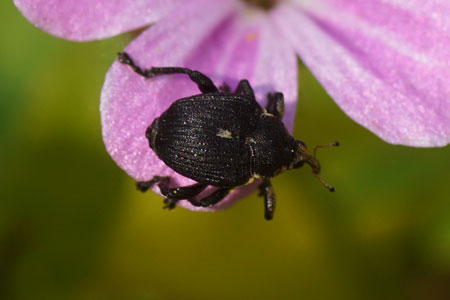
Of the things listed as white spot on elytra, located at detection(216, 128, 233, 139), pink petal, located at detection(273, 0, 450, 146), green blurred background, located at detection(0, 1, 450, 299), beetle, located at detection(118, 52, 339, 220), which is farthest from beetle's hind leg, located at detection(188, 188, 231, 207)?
green blurred background, located at detection(0, 1, 450, 299)

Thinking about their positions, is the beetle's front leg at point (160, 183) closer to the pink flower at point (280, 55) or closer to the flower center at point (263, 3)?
the pink flower at point (280, 55)

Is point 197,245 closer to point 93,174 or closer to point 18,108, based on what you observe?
point 93,174

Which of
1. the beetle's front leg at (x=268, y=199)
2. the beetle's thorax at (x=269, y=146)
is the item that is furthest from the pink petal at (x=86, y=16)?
the beetle's front leg at (x=268, y=199)

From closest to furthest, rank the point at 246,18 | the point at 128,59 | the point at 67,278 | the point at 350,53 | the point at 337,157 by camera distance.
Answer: the point at 128,59 → the point at 350,53 → the point at 246,18 → the point at 67,278 → the point at 337,157

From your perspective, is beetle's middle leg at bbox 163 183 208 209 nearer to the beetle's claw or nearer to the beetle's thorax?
the beetle's claw

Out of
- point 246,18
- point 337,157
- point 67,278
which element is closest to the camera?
point 246,18

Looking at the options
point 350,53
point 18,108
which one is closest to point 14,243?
point 18,108
